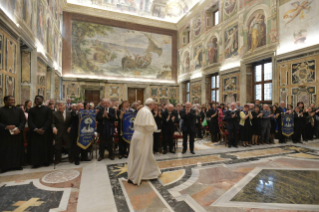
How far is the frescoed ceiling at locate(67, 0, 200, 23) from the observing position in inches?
658

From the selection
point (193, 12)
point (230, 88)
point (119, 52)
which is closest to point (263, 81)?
point (230, 88)

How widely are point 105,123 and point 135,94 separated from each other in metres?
13.2

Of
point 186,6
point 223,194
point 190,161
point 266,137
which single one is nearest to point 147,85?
point 186,6

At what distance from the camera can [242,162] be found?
4.91 m

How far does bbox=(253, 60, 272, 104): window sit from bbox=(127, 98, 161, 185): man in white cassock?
9.44 meters

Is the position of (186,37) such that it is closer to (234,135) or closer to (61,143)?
(234,135)

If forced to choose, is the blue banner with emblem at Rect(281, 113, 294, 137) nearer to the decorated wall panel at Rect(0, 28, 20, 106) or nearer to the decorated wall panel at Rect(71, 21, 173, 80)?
the decorated wall panel at Rect(0, 28, 20, 106)

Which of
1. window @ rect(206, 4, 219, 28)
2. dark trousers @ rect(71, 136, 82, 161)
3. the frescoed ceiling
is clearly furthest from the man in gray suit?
the frescoed ceiling

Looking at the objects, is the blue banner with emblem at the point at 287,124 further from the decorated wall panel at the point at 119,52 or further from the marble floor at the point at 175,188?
the decorated wall panel at the point at 119,52

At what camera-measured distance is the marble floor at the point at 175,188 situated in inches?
107

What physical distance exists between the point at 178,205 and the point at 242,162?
9.81 ft

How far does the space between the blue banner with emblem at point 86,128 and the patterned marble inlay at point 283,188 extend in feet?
13.1

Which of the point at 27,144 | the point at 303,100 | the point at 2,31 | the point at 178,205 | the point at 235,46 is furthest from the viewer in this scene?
the point at 235,46

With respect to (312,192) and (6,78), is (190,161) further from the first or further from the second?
(6,78)
